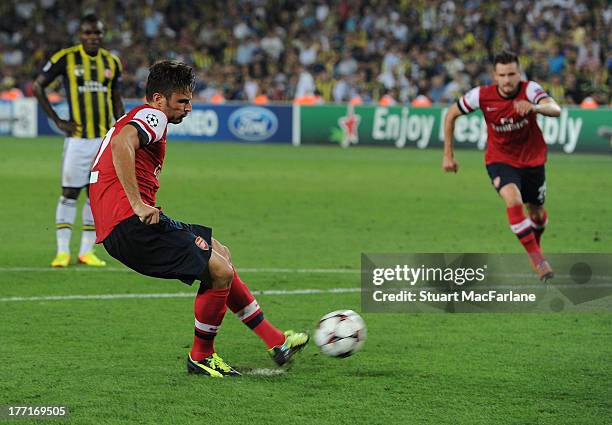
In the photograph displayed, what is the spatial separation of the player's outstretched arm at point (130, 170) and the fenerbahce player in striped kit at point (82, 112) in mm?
4739

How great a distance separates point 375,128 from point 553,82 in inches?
167

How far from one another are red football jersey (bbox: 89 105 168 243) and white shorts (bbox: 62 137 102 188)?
438 cm

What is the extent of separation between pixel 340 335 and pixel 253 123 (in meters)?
21.7

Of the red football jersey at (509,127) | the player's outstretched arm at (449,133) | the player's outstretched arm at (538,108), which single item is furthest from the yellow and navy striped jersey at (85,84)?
the player's outstretched arm at (538,108)

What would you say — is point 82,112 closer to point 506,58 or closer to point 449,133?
point 449,133

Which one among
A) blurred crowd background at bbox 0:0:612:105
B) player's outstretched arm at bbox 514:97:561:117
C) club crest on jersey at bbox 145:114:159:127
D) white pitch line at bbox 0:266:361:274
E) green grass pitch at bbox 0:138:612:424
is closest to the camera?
green grass pitch at bbox 0:138:612:424

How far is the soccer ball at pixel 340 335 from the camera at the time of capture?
20.8 ft

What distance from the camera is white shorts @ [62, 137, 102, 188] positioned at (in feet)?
33.9

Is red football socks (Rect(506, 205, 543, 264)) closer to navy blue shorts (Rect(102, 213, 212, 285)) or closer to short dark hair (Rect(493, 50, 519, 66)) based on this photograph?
short dark hair (Rect(493, 50, 519, 66))

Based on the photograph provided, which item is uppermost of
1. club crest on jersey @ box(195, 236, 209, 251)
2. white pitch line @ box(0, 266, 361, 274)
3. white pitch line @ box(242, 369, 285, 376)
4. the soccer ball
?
club crest on jersey @ box(195, 236, 209, 251)

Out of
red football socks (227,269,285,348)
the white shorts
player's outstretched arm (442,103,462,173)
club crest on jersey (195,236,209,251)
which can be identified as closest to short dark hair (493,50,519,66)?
player's outstretched arm (442,103,462,173)

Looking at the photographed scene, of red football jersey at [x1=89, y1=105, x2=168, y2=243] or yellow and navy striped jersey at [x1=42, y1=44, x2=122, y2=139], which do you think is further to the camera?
yellow and navy striped jersey at [x1=42, y1=44, x2=122, y2=139]

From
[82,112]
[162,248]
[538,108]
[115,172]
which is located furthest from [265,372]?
[82,112]

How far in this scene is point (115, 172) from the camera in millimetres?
5883
